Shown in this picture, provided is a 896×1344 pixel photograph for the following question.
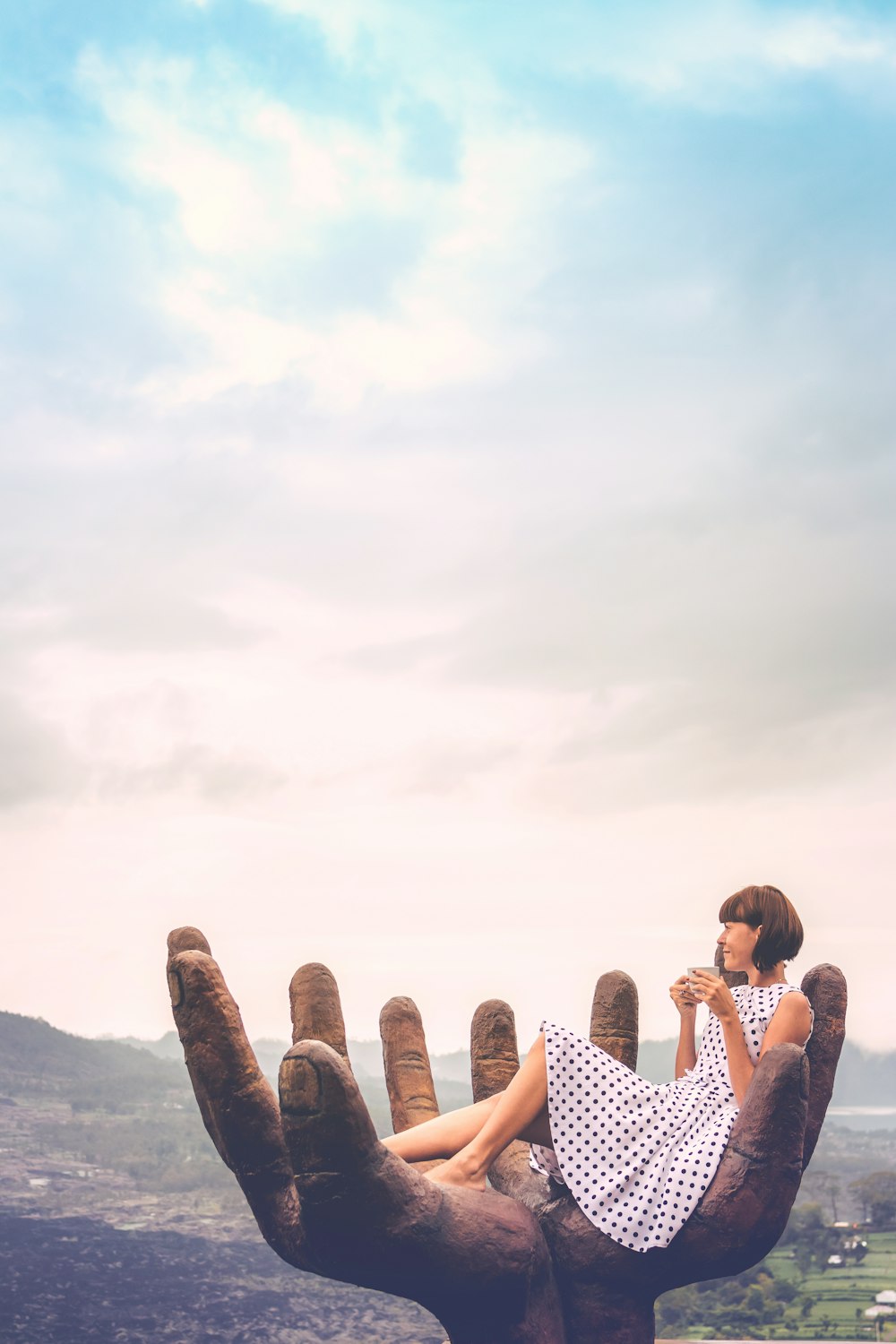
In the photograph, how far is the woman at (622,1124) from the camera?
19.9 feet

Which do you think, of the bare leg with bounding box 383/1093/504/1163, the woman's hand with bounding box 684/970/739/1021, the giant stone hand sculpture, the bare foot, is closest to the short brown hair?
the woman's hand with bounding box 684/970/739/1021

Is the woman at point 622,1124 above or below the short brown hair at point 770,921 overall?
below

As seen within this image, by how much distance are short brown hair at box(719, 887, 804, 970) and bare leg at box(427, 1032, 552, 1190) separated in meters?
1.22

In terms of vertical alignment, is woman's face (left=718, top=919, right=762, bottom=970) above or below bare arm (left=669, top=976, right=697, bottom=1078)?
above

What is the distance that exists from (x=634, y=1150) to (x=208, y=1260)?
383 ft

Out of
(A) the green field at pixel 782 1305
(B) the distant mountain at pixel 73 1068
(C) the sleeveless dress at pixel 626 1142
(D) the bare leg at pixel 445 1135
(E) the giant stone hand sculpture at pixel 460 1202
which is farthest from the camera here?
(B) the distant mountain at pixel 73 1068

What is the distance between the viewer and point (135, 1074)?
490ft

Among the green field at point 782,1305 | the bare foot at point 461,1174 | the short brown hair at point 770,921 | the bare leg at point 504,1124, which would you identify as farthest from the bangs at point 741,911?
the green field at point 782,1305

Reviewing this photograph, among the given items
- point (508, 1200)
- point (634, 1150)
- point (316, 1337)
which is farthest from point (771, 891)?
point (316, 1337)

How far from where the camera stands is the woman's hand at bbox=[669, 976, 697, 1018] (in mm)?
6566

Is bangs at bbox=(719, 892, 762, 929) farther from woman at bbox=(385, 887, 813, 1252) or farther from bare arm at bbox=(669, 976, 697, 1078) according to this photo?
bare arm at bbox=(669, 976, 697, 1078)

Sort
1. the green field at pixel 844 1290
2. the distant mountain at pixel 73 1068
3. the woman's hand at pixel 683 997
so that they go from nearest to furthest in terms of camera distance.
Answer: the woman's hand at pixel 683 997
the green field at pixel 844 1290
the distant mountain at pixel 73 1068

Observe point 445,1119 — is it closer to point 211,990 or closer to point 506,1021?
point 211,990

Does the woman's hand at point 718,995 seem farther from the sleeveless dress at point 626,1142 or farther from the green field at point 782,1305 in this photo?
the green field at point 782,1305
